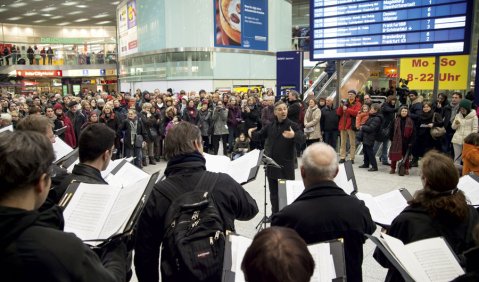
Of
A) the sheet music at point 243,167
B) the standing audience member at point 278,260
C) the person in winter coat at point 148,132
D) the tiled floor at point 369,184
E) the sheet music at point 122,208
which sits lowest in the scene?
the tiled floor at point 369,184

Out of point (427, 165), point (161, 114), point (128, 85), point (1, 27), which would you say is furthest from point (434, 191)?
point (1, 27)

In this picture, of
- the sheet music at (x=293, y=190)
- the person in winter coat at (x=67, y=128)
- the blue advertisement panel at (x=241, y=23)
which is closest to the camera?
the sheet music at (x=293, y=190)

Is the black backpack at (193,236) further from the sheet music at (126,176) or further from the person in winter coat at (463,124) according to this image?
the person in winter coat at (463,124)

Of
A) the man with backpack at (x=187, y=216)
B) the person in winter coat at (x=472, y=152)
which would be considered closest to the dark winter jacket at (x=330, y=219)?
the man with backpack at (x=187, y=216)

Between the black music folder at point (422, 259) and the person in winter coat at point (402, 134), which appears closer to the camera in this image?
the black music folder at point (422, 259)

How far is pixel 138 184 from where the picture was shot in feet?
6.61

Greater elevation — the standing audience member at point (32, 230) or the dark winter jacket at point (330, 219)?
the standing audience member at point (32, 230)

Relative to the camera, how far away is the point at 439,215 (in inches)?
81.7

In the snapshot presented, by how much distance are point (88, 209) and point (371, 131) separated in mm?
7309

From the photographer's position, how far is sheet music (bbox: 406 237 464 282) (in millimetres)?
1773

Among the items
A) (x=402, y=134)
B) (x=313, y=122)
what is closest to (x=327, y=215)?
(x=402, y=134)

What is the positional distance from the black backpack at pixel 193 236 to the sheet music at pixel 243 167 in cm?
81

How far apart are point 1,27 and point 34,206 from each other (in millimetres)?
39556

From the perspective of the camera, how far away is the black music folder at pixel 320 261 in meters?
1.64
